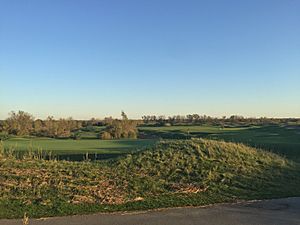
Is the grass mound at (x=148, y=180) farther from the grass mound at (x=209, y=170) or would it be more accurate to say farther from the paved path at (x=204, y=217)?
the paved path at (x=204, y=217)

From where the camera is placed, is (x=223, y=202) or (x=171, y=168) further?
(x=171, y=168)

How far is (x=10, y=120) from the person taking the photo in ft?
210

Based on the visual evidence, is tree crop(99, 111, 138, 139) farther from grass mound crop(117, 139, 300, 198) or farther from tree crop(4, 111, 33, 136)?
grass mound crop(117, 139, 300, 198)

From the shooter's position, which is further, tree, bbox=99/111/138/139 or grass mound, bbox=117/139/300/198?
tree, bbox=99/111/138/139

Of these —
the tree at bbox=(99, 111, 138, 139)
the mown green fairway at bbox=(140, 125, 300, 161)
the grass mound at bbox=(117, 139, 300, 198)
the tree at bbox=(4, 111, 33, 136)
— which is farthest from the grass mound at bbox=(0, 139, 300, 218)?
the tree at bbox=(4, 111, 33, 136)

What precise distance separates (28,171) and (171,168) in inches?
221

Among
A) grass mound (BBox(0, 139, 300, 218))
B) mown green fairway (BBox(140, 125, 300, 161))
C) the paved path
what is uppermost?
mown green fairway (BBox(140, 125, 300, 161))

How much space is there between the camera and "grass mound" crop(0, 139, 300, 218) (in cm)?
1281

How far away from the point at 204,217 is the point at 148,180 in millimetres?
5167

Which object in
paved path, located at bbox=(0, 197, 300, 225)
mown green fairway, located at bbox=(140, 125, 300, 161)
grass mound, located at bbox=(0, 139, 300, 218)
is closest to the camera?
paved path, located at bbox=(0, 197, 300, 225)

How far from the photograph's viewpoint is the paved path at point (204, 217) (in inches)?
407

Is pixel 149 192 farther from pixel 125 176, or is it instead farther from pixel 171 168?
pixel 171 168

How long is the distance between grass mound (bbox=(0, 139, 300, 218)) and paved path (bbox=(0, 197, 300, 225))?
820 mm

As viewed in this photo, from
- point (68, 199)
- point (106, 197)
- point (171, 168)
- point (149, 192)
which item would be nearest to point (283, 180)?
point (171, 168)
